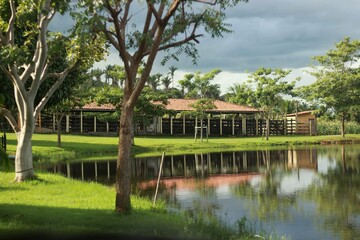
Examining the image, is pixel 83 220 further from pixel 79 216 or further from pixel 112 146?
pixel 112 146

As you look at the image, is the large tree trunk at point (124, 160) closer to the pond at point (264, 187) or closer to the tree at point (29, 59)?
the pond at point (264, 187)

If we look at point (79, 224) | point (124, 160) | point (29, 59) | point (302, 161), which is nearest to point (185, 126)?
point (302, 161)

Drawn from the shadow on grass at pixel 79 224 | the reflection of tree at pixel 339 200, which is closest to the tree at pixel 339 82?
the reflection of tree at pixel 339 200

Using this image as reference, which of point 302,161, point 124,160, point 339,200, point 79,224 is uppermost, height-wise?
A: point 124,160

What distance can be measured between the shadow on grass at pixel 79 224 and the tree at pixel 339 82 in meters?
43.0

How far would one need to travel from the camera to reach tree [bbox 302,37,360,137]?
1945 inches

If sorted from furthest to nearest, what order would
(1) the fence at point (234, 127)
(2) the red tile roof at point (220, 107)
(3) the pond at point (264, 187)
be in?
(2) the red tile roof at point (220, 107) < (1) the fence at point (234, 127) < (3) the pond at point (264, 187)

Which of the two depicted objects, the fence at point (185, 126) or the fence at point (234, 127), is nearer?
the fence at point (185, 126)

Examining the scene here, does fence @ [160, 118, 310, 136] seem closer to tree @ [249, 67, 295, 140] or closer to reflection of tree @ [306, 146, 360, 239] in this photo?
tree @ [249, 67, 295, 140]

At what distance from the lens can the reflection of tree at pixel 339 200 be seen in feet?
37.4

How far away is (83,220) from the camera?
30.3 ft

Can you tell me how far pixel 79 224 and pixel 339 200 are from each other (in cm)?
906

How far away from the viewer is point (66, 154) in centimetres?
2794

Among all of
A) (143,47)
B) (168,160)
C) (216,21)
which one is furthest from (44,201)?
(168,160)
